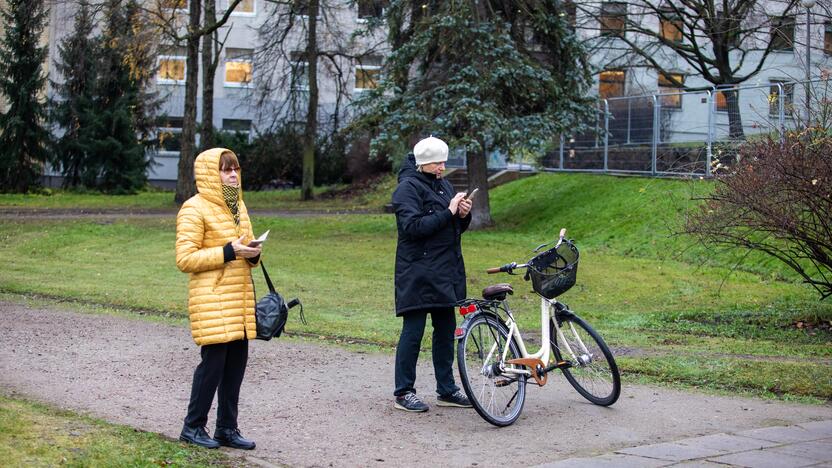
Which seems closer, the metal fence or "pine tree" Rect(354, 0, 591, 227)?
the metal fence

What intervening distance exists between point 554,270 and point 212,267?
254 centimetres

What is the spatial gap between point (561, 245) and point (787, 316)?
6.26 m

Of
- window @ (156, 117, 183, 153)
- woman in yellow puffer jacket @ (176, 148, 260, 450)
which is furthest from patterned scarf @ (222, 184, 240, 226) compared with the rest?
window @ (156, 117, 183, 153)

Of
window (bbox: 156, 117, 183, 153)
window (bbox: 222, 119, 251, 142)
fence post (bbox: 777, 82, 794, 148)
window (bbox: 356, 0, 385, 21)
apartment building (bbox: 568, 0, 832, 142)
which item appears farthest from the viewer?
window (bbox: 222, 119, 251, 142)

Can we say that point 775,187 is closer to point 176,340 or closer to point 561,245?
point 561,245

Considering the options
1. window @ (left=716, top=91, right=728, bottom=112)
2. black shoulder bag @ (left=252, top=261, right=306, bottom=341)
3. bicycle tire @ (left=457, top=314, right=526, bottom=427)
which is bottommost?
bicycle tire @ (left=457, top=314, right=526, bottom=427)

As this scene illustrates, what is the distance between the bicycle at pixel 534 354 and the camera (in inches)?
292

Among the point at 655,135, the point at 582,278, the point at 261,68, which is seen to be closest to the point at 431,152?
the point at 582,278

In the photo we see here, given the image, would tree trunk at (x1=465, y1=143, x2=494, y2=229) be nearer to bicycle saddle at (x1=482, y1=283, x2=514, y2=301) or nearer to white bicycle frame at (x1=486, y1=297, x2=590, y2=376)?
white bicycle frame at (x1=486, y1=297, x2=590, y2=376)

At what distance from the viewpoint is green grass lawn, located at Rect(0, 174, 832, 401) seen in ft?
34.1

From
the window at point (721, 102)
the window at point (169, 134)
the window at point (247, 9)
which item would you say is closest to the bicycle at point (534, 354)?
the window at point (721, 102)

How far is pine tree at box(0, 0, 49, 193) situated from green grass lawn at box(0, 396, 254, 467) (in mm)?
34106

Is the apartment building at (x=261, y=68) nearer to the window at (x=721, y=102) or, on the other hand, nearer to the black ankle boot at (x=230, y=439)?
the window at (x=721, y=102)

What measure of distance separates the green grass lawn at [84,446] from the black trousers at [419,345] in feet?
5.78
